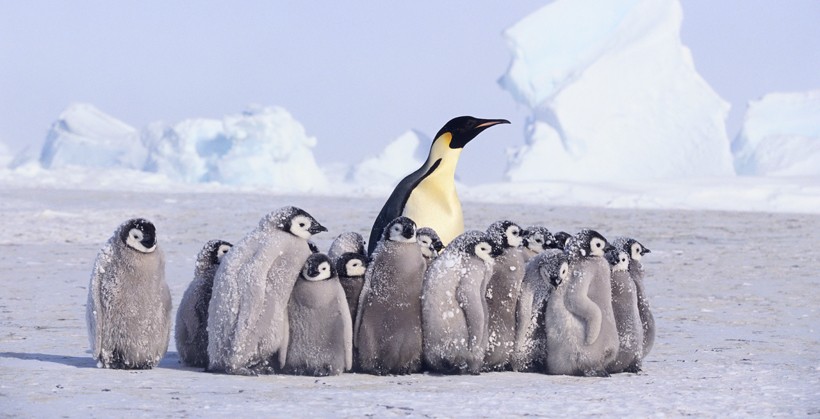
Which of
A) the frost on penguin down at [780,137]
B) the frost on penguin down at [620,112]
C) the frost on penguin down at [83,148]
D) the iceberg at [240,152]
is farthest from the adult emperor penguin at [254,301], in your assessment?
the frost on penguin down at [83,148]

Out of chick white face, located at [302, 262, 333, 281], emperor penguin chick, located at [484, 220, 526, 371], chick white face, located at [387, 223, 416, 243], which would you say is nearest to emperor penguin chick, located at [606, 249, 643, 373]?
emperor penguin chick, located at [484, 220, 526, 371]

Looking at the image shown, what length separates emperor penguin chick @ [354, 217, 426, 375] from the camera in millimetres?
4441

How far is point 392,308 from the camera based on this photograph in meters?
4.48

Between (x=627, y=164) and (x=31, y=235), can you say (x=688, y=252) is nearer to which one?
(x=31, y=235)

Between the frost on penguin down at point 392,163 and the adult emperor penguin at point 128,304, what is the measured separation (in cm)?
2802

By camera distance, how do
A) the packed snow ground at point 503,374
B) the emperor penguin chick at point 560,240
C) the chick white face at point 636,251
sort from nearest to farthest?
the packed snow ground at point 503,374 → the chick white face at point 636,251 → the emperor penguin chick at point 560,240

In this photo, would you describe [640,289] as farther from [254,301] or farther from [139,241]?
[139,241]

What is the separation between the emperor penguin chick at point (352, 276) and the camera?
459cm

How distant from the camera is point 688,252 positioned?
1022 cm

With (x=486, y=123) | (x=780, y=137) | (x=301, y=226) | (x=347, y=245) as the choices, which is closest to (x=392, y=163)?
(x=780, y=137)

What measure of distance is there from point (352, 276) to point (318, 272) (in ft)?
0.85

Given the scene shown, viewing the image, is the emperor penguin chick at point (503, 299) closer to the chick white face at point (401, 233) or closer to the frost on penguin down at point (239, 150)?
the chick white face at point (401, 233)

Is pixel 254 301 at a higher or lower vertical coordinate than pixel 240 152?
lower

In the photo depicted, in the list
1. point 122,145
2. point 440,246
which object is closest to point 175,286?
point 440,246
